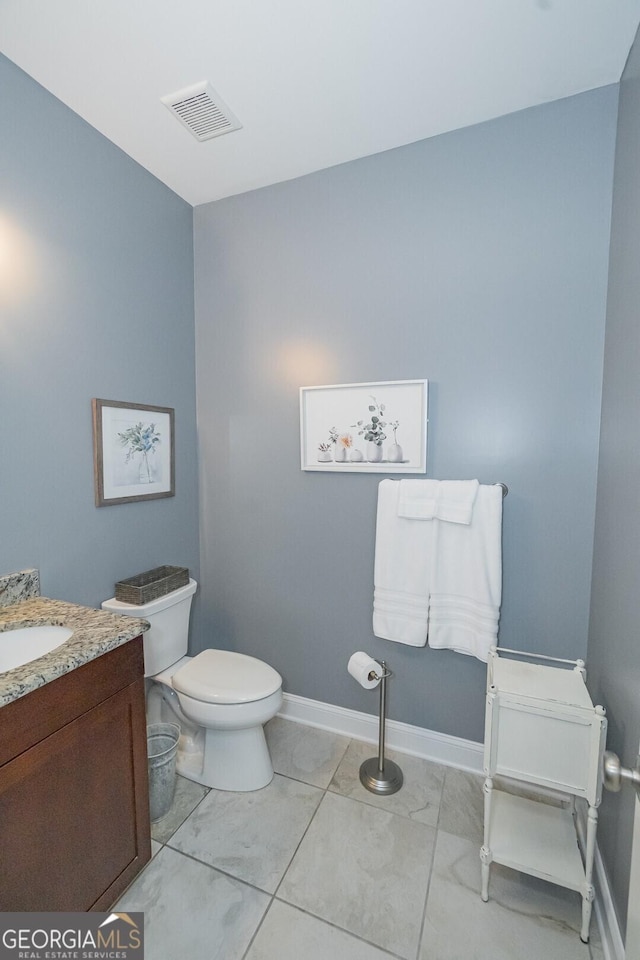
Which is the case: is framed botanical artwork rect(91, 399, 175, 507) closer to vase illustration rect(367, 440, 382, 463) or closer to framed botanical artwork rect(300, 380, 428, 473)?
framed botanical artwork rect(300, 380, 428, 473)

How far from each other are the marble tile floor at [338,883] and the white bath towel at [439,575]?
Result: 63 cm

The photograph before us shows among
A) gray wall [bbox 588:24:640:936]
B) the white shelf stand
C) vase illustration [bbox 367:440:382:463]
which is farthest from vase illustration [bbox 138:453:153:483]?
gray wall [bbox 588:24:640:936]

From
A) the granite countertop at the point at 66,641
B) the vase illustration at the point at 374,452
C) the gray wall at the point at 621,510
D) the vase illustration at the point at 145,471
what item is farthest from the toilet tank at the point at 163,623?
the gray wall at the point at 621,510

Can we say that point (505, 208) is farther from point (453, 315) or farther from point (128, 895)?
point (128, 895)

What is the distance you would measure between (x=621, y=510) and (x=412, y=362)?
921 millimetres

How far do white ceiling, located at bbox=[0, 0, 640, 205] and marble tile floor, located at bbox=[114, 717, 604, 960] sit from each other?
2.62 metres

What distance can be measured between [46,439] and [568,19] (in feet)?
6.85

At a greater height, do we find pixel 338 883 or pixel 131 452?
pixel 131 452

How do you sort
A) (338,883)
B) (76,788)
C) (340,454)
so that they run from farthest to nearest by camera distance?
(340,454) → (338,883) → (76,788)

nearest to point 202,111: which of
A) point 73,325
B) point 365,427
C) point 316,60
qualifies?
point 316,60

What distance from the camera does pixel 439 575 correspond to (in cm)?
163

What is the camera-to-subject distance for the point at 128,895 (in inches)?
49.4

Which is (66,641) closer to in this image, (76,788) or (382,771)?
(76,788)

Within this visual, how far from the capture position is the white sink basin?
1.21 m
